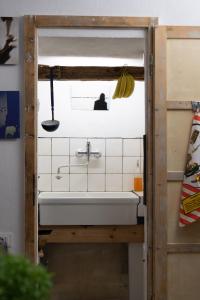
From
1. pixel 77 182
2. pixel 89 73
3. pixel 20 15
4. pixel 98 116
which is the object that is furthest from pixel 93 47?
pixel 77 182

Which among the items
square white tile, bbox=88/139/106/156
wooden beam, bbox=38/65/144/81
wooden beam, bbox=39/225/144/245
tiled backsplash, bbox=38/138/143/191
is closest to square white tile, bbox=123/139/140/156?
tiled backsplash, bbox=38/138/143/191

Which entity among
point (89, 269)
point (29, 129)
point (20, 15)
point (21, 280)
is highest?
point (20, 15)

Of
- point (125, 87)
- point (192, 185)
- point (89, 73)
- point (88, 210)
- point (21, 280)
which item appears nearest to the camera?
point (21, 280)

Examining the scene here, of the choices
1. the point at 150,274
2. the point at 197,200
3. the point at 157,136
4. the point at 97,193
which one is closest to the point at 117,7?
the point at 157,136

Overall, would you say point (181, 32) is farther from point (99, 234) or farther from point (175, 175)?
point (99, 234)

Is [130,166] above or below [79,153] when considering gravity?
below

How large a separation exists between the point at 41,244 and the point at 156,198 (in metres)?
1.30

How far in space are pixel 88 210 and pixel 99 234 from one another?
217 mm

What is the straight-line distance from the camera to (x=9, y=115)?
2.15 metres

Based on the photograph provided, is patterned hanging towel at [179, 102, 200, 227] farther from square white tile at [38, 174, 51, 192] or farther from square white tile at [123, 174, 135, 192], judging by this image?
square white tile at [38, 174, 51, 192]

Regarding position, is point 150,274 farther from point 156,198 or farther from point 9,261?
point 9,261

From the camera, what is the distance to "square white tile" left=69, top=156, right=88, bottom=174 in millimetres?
3611

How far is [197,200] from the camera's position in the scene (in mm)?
2070

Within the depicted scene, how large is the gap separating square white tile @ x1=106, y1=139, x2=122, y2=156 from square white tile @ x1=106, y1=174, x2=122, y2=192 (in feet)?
0.71
